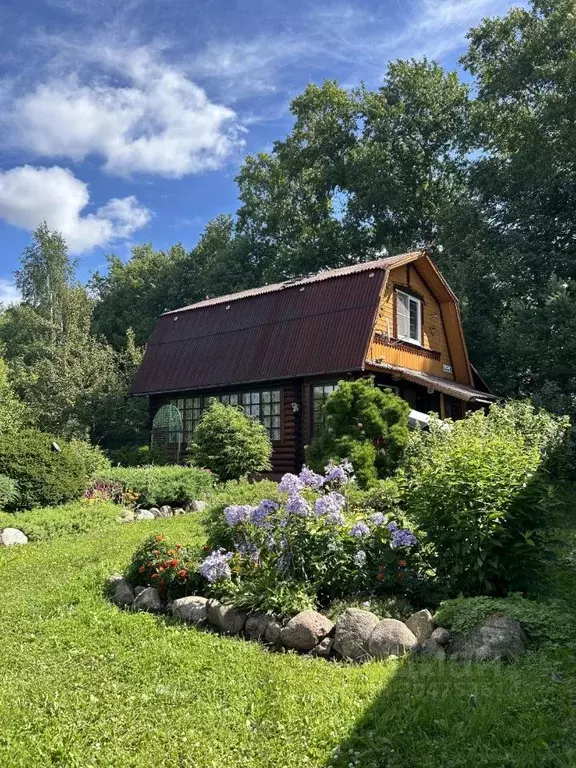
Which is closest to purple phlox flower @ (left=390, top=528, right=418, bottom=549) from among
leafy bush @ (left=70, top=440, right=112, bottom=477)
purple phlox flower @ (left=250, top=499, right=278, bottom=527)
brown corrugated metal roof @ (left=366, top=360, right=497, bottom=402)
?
purple phlox flower @ (left=250, top=499, right=278, bottom=527)

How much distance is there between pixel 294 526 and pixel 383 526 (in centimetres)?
81

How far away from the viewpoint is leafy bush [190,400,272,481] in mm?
14102

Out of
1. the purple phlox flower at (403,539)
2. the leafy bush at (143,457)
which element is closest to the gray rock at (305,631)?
the purple phlox flower at (403,539)

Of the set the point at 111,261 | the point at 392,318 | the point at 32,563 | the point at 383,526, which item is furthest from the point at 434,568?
the point at 111,261

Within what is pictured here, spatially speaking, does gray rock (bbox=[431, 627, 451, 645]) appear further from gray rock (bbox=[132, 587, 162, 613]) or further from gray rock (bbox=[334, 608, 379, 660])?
gray rock (bbox=[132, 587, 162, 613])

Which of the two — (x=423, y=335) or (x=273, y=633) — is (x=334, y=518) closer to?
(x=273, y=633)

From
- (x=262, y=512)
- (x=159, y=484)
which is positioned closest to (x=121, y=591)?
(x=262, y=512)

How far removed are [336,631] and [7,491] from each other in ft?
25.4

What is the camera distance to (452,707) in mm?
3391

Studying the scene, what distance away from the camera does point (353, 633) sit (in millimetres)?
4504

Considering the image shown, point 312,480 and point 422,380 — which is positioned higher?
point 422,380

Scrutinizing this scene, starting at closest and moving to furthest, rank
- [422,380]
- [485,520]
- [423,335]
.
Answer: [485,520], [422,380], [423,335]

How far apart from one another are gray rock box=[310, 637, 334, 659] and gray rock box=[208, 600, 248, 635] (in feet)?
2.48

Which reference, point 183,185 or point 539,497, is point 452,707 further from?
point 183,185
